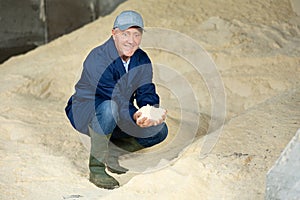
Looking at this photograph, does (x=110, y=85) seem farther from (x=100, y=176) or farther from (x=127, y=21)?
(x=100, y=176)

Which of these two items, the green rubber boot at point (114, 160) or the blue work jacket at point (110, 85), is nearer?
the blue work jacket at point (110, 85)

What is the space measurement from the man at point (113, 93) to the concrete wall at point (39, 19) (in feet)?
7.45

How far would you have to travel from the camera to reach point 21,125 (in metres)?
3.06

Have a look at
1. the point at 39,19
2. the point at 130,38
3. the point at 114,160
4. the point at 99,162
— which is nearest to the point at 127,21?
the point at 130,38

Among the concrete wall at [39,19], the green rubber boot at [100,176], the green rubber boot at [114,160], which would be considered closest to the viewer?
the green rubber boot at [100,176]

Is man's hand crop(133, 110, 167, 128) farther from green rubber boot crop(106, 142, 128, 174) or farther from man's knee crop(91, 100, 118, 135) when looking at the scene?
green rubber boot crop(106, 142, 128, 174)

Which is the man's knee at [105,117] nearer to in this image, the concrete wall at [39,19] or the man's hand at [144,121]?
the man's hand at [144,121]

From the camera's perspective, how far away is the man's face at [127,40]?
7.80 ft

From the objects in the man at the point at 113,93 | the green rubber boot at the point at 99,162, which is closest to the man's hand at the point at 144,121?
the man at the point at 113,93

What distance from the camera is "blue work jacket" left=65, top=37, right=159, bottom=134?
7.95ft

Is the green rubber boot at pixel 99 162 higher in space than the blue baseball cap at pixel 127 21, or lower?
lower

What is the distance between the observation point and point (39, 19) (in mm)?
4707

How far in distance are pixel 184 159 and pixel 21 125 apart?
1231 mm

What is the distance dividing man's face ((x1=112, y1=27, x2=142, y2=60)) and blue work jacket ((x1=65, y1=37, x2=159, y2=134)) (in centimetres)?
4
